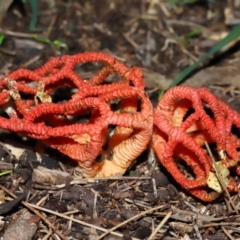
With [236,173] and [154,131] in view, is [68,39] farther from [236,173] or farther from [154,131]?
[236,173]

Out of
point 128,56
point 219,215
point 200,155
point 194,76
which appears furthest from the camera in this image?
point 128,56

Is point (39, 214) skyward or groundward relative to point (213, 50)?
groundward

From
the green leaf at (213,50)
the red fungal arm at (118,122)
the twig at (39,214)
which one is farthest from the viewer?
the green leaf at (213,50)

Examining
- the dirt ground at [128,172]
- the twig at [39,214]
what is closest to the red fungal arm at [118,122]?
the dirt ground at [128,172]

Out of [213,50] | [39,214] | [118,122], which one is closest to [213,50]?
[213,50]

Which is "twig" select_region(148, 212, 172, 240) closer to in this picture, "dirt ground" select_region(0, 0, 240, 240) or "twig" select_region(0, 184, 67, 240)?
"dirt ground" select_region(0, 0, 240, 240)

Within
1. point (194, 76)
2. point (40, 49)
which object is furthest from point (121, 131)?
point (40, 49)

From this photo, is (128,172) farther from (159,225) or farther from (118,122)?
(118,122)

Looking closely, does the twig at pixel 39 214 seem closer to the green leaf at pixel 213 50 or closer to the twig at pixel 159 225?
the twig at pixel 159 225
